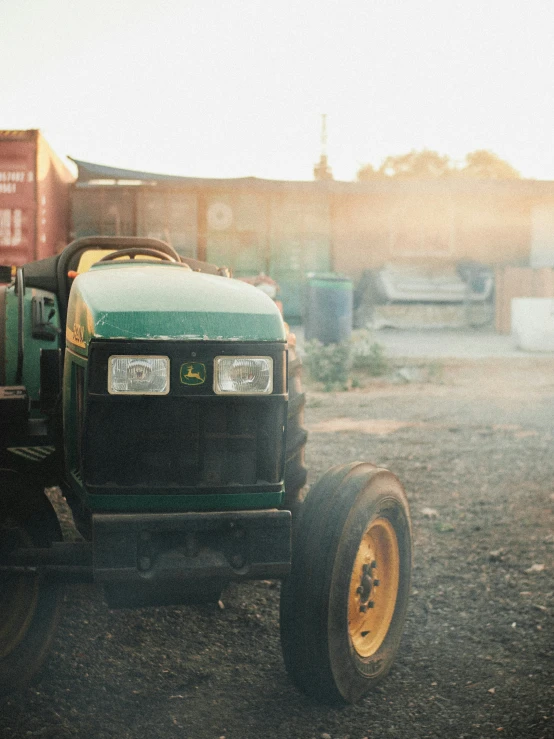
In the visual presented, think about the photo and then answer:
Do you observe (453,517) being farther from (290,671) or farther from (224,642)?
(290,671)

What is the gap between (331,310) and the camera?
16.5 meters

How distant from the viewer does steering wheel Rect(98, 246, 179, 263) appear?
377 cm

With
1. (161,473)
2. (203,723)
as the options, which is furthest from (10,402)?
(203,723)

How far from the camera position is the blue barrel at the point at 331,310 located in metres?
16.5

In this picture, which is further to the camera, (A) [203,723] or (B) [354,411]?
(B) [354,411]

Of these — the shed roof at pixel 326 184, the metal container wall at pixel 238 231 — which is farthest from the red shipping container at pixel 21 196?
the metal container wall at pixel 238 231

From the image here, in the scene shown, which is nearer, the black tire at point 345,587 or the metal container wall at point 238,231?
the black tire at point 345,587

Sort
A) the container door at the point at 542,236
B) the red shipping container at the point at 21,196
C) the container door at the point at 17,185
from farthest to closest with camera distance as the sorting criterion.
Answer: the container door at the point at 542,236 → the container door at the point at 17,185 → the red shipping container at the point at 21,196

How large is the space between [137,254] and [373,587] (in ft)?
5.46

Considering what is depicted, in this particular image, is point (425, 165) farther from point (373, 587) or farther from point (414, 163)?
point (373, 587)

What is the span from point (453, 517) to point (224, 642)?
2272mm

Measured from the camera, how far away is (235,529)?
9.65 feet

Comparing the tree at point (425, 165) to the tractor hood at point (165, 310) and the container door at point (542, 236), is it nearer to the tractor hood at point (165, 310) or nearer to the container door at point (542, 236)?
the container door at point (542, 236)

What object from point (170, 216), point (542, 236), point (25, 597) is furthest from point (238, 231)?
point (25, 597)
